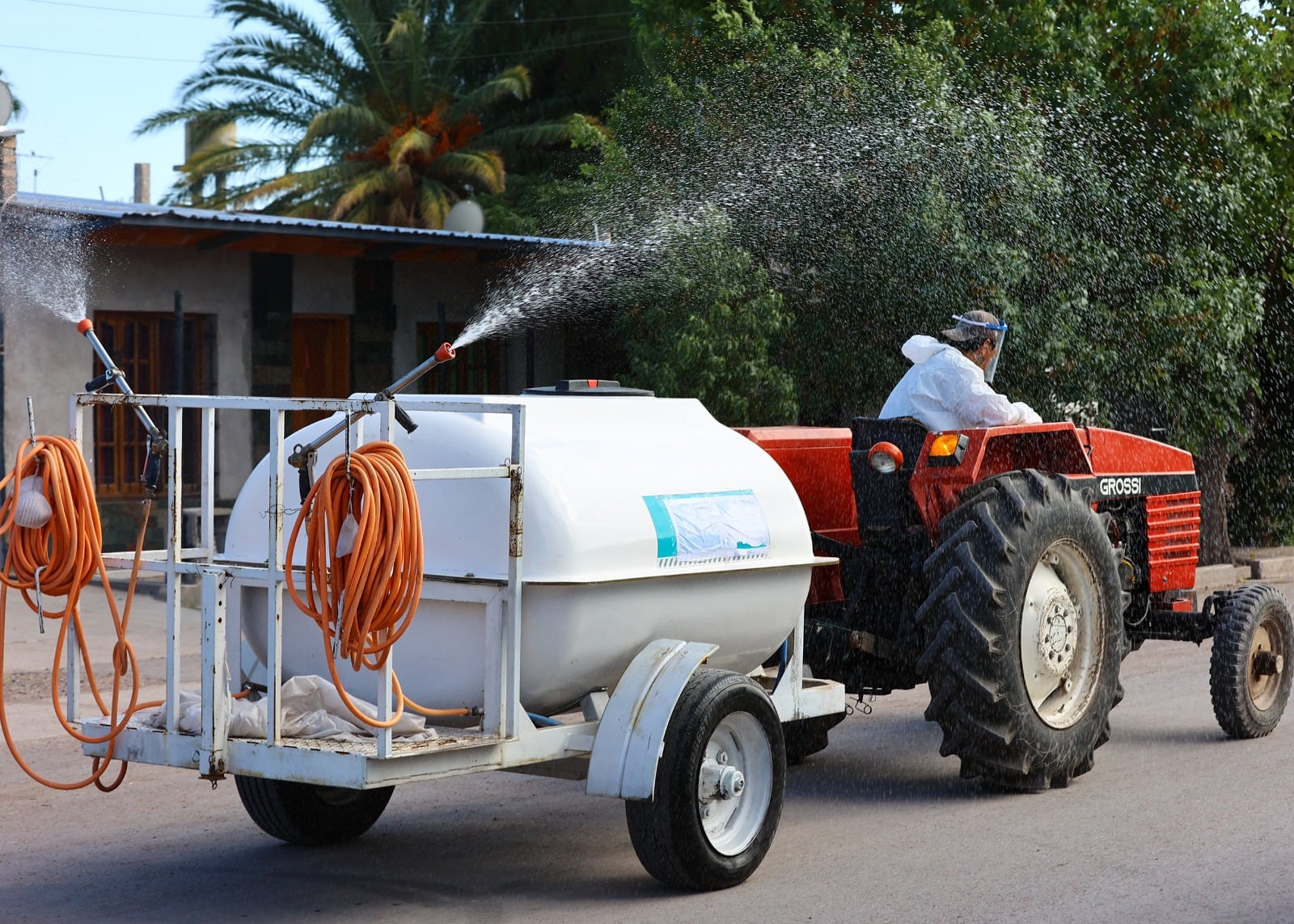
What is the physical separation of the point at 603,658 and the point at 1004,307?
839cm

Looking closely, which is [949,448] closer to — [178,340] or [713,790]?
[713,790]

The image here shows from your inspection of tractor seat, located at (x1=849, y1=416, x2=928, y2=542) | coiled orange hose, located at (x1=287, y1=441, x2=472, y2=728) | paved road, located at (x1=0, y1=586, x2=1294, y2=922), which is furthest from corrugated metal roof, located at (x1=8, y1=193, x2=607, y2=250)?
coiled orange hose, located at (x1=287, y1=441, x2=472, y2=728)

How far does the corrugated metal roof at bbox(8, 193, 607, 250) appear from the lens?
47.2ft

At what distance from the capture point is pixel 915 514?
730cm

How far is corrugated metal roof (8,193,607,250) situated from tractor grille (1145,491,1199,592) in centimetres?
771

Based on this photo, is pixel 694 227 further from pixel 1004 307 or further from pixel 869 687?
pixel 869 687

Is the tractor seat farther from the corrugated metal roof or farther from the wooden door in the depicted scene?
the wooden door

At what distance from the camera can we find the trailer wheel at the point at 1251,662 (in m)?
7.98

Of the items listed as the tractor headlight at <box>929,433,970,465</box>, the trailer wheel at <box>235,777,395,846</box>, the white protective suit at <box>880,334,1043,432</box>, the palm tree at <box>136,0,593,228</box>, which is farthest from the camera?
the palm tree at <box>136,0,593,228</box>

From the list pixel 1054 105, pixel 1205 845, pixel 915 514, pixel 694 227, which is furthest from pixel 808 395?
pixel 1205 845

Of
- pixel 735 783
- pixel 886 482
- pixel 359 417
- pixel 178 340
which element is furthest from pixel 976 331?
pixel 178 340

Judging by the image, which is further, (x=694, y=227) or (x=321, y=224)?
(x=321, y=224)

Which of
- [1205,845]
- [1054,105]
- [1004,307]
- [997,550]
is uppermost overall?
[1054,105]

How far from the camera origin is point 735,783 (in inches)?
222
